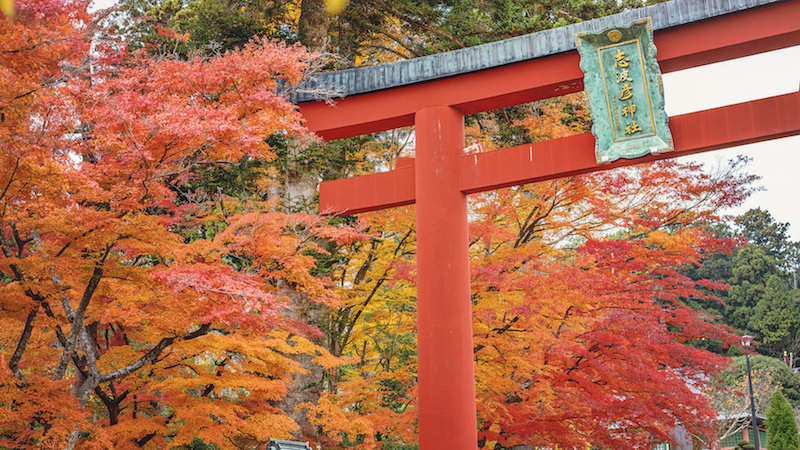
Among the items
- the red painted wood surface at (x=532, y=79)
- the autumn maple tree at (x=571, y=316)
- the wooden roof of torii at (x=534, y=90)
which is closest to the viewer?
the wooden roof of torii at (x=534, y=90)

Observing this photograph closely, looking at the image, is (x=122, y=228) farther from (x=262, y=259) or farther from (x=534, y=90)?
(x=534, y=90)

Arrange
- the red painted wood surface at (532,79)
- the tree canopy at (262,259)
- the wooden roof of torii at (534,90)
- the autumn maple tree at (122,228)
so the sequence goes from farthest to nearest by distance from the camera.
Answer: the red painted wood surface at (532,79) < the wooden roof of torii at (534,90) < the tree canopy at (262,259) < the autumn maple tree at (122,228)

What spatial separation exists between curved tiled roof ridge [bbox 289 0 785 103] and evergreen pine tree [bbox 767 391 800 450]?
16.4 m

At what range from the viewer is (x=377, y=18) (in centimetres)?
1262

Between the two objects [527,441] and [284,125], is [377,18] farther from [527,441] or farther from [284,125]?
[527,441]

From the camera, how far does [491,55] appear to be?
7.65 m

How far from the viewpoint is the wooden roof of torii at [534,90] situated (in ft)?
22.2

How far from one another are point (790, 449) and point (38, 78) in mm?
21437

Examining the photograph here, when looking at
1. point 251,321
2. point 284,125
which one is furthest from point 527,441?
point 284,125

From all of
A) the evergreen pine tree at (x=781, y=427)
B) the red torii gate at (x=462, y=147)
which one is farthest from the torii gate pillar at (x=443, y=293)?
the evergreen pine tree at (x=781, y=427)

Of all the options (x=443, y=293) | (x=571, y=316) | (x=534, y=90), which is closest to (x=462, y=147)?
(x=534, y=90)

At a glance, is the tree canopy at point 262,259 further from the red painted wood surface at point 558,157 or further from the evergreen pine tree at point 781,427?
the evergreen pine tree at point 781,427

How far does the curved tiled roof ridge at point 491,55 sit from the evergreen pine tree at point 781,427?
54.0 feet

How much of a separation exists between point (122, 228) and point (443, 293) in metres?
3.69
